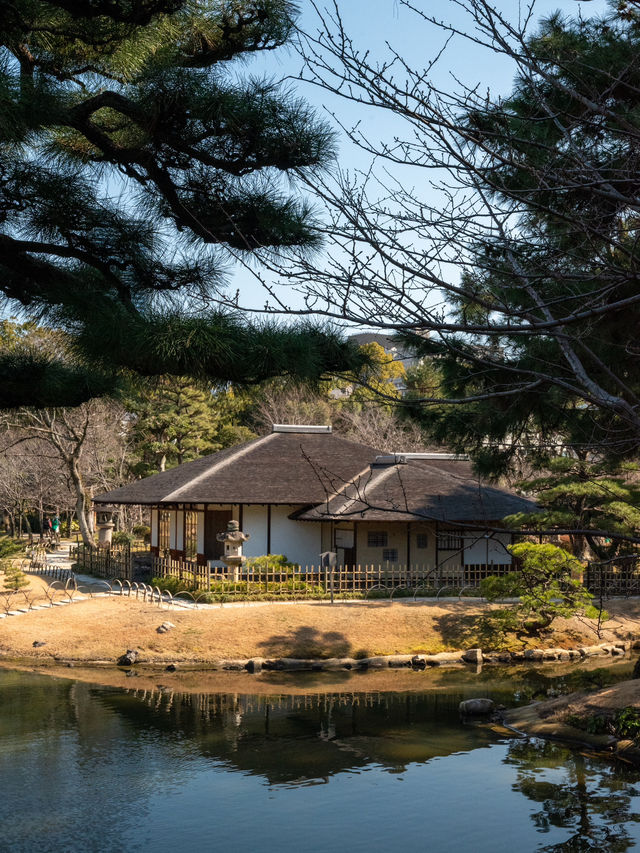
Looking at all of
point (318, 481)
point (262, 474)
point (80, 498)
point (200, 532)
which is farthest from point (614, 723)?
point (80, 498)

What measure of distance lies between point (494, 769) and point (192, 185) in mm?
9214

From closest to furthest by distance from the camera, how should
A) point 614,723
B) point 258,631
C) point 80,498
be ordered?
1. point 614,723
2. point 258,631
3. point 80,498

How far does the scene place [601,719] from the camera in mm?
13453

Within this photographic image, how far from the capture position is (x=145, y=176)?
6.85 m

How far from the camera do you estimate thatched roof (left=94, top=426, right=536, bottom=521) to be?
2462cm

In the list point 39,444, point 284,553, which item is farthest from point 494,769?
point 39,444

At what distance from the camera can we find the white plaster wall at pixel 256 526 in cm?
2547

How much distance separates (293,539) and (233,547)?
298 centimetres

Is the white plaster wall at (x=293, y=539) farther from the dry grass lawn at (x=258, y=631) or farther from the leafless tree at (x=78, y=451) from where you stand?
the leafless tree at (x=78, y=451)

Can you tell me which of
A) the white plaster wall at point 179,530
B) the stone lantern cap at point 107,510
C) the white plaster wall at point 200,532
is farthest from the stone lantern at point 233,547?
the stone lantern cap at point 107,510

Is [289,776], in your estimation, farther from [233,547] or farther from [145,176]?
[233,547]

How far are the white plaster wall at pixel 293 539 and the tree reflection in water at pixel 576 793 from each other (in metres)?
12.9

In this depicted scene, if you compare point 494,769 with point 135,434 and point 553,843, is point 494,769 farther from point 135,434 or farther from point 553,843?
point 135,434

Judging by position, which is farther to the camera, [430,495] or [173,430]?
[173,430]
